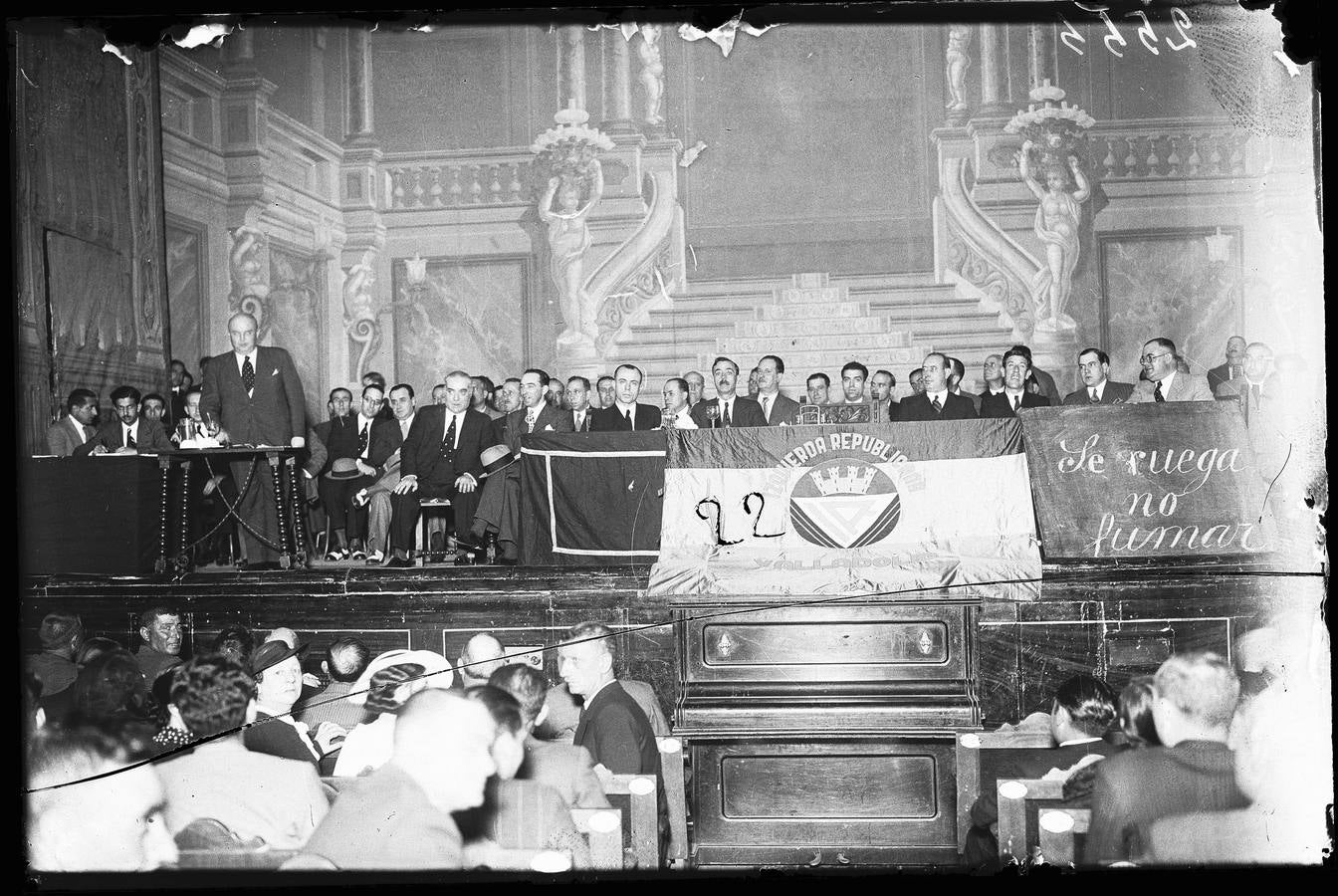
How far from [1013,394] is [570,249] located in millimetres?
2397

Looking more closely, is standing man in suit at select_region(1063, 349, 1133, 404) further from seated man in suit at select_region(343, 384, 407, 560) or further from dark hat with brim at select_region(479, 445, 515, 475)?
seated man in suit at select_region(343, 384, 407, 560)

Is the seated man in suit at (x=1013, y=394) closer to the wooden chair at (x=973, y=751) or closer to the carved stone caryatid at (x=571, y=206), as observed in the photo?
the wooden chair at (x=973, y=751)

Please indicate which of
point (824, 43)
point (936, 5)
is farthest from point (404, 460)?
point (936, 5)

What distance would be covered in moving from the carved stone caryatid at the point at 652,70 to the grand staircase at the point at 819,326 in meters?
0.93

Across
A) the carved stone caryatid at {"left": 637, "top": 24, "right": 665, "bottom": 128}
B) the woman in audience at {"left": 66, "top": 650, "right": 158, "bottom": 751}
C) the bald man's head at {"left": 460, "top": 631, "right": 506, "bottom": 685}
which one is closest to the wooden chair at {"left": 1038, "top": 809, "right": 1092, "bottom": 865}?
the bald man's head at {"left": 460, "top": 631, "right": 506, "bottom": 685}

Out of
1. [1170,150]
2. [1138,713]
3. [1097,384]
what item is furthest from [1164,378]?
[1138,713]

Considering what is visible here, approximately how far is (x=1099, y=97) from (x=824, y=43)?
1307mm

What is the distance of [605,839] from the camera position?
5258mm

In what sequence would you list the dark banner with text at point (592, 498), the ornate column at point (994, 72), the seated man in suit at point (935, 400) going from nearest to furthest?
the dark banner with text at point (592, 498) → the ornate column at point (994, 72) → the seated man in suit at point (935, 400)

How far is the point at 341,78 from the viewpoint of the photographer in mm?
5980

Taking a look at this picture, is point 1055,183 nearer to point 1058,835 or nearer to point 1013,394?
point 1013,394

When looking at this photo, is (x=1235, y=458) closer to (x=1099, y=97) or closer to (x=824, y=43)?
(x=1099, y=97)

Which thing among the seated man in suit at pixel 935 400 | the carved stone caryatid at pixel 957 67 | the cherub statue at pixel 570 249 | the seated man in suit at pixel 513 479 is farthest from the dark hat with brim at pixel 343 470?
the carved stone caryatid at pixel 957 67

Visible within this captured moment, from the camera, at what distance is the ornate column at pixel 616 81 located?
586 cm
